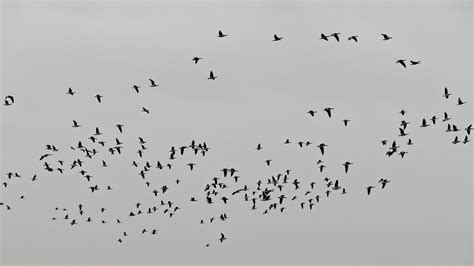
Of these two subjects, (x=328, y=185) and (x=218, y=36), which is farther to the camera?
(x=328, y=185)

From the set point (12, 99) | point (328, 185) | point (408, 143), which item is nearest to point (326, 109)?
point (408, 143)

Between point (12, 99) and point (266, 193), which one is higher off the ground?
point (12, 99)

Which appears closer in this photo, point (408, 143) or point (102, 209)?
point (408, 143)

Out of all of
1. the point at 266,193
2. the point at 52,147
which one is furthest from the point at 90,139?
the point at 266,193

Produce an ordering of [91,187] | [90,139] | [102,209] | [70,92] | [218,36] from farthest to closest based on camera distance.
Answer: [102,209], [91,187], [90,139], [70,92], [218,36]

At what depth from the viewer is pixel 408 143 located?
75.9 m

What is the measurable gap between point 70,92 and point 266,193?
19.8 metres

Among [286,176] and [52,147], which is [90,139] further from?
[286,176]

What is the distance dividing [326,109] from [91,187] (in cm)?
2622

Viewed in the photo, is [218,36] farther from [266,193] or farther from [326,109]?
[266,193]

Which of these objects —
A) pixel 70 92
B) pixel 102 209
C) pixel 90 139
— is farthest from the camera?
pixel 102 209

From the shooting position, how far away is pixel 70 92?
2844 inches

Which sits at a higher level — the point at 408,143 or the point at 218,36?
the point at 218,36

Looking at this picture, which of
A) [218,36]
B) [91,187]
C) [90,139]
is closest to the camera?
[218,36]
